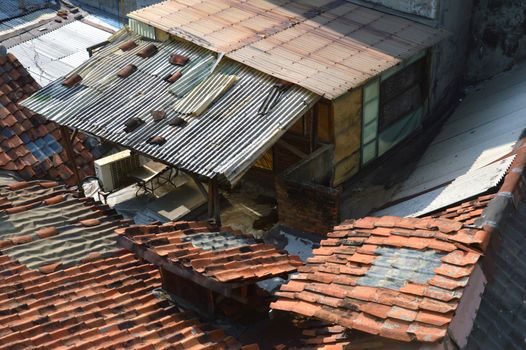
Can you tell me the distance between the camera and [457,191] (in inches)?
496

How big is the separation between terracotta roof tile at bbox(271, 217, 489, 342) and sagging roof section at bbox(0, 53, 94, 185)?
790cm

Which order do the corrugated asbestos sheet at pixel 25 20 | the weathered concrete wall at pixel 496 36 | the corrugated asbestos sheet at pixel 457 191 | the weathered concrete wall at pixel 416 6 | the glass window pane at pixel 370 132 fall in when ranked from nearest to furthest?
the corrugated asbestos sheet at pixel 457 191, the glass window pane at pixel 370 132, the weathered concrete wall at pixel 416 6, the weathered concrete wall at pixel 496 36, the corrugated asbestos sheet at pixel 25 20

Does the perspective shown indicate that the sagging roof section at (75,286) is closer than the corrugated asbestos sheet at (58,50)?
Yes

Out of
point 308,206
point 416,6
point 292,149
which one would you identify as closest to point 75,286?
point 308,206

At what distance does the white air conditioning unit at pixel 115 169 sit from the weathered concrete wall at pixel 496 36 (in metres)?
9.23

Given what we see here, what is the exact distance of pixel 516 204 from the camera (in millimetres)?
11172

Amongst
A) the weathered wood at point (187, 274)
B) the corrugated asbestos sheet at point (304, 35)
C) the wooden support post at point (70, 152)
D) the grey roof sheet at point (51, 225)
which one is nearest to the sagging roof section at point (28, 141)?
the wooden support post at point (70, 152)

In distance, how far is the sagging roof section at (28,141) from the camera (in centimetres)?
1639

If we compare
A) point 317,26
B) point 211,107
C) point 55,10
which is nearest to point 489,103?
point 317,26

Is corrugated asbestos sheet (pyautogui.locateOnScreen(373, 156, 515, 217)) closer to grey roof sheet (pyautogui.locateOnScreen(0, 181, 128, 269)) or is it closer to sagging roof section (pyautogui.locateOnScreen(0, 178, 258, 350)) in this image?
sagging roof section (pyautogui.locateOnScreen(0, 178, 258, 350))

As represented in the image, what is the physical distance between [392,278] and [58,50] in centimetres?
1669

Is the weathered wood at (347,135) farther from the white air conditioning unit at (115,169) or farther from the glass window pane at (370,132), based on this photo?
the white air conditioning unit at (115,169)

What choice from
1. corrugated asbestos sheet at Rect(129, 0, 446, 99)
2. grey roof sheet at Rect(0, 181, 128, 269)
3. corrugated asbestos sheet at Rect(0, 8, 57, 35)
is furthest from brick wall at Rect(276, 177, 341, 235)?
corrugated asbestos sheet at Rect(0, 8, 57, 35)

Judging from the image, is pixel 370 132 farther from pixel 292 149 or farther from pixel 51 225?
pixel 51 225
